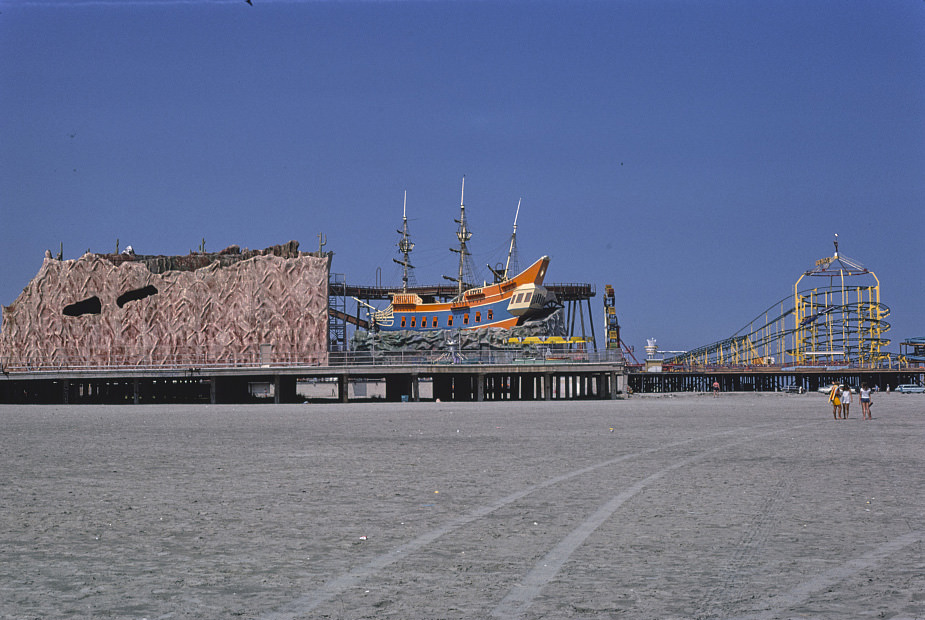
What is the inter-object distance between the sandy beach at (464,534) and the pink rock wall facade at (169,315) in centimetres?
5097

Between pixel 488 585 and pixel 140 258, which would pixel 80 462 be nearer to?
pixel 488 585

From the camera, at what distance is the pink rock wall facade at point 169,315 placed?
68.0 m

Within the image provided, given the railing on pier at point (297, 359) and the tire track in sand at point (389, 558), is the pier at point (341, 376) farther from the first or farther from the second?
the tire track in sand at point (389, 558)

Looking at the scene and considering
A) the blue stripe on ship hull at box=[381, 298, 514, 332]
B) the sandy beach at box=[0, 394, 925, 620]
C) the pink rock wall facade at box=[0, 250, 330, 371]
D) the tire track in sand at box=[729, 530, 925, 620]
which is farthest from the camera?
the blue stripe on ship hull at box=[381, 298, 514, 332]

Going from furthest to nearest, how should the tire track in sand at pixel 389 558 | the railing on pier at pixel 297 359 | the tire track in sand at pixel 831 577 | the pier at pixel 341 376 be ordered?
the railing on pier at pixel 297 359, the pier at pixel 341 376, the tire track in sand at pixel 389 558, the tire track in sand at pixel 831 577

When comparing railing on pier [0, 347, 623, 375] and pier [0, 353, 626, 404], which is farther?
railing on pier [0, 347, 623, 375]

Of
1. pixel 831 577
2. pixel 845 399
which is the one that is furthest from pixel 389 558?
pixel 845 399

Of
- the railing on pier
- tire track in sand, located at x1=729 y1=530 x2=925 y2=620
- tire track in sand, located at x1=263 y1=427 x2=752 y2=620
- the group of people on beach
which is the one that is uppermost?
the railing on pier

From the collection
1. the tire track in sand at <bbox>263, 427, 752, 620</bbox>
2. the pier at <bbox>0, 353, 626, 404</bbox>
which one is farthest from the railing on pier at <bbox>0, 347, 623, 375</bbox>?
the tire track in sand at <bbox>263, 427, 752, 620</bbox>

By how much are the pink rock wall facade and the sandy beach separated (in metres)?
51.0

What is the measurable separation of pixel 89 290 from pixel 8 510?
68260mm

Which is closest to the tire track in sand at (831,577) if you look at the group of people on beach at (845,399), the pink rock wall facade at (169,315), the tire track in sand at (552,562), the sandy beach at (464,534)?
the sandy beach at (464,534)

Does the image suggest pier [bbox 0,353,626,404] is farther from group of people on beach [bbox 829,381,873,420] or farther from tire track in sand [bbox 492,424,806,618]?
tire track in sand [bbox 492,424,806,618]

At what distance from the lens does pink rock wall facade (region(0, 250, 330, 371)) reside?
223ft
